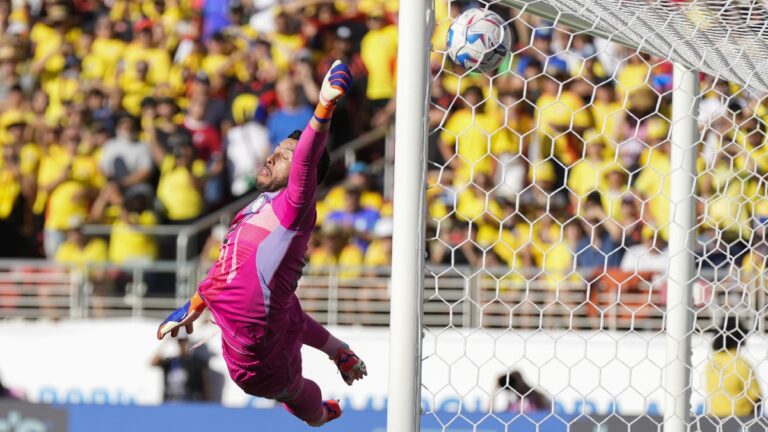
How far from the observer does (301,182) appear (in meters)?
3.99

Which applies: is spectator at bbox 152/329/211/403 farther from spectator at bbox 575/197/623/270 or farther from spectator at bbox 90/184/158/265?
spectator at bbox 575/197/623/270

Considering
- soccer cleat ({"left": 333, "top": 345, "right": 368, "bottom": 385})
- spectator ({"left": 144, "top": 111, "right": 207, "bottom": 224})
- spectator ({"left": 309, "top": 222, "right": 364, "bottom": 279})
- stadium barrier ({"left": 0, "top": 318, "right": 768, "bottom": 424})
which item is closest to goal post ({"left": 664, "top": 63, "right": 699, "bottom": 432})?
soccer cleat ({"left": 333, "top": 345, "right": 368, "bottom": 385})

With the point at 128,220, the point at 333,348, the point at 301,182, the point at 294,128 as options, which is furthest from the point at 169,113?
the point at 301,182

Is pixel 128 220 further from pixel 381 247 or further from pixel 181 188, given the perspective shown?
pixel 381 247

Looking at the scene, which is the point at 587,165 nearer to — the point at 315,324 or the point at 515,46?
the point at 515,46

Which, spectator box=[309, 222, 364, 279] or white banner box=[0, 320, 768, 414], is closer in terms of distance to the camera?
white banner box=[0, 320, 768, 414]

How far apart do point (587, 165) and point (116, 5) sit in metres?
4.98

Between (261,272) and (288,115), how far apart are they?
524 centimetres

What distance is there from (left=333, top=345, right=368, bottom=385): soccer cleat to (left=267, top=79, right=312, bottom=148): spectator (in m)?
4.73

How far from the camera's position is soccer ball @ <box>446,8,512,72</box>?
14.0 ft

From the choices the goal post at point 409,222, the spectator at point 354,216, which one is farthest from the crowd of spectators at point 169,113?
the goal post at point 409,222

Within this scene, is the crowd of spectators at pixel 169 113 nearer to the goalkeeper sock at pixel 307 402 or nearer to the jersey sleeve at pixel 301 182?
the goalkeeper sock at pixel 307 402

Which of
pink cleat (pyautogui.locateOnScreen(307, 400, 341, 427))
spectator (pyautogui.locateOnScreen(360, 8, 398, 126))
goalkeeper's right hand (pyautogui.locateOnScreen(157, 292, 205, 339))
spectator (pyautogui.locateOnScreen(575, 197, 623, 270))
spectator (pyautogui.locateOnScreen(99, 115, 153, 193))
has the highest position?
spectator (pyautogui.locateOnScreen(360, 8, 398, 126))

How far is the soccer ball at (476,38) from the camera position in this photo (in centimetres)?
426
